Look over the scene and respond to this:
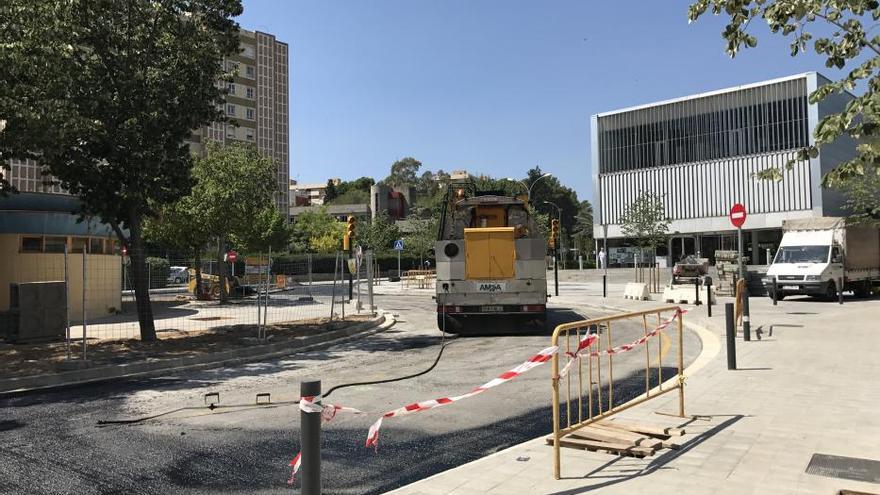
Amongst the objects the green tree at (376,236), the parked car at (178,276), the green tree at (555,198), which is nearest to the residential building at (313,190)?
the green tree at (555,198)

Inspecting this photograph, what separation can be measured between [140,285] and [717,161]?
193 ft

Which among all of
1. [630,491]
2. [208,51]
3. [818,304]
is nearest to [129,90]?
[208,51]

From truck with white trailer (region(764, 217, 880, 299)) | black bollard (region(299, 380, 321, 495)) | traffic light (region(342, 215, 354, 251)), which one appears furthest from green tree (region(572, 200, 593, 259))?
black bollard (region(299, 380, 321, 495))

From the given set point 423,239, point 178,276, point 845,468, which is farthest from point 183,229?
point 423,239

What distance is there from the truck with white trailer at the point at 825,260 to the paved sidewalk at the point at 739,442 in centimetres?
1435

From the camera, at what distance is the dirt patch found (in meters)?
11.5

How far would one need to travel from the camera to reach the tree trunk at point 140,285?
14.4 meters

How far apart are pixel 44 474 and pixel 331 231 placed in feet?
227

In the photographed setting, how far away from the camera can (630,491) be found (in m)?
4.43

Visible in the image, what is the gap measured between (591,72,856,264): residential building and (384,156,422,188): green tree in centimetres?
6424

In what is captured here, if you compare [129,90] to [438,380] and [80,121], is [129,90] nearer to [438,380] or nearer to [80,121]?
[80,121]

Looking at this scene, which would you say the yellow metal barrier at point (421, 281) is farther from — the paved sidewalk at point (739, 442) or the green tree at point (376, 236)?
the paved sidewalk at point (739, 442)

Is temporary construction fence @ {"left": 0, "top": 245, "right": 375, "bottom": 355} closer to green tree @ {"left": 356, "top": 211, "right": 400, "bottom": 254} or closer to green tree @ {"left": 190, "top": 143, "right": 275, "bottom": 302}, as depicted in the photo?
green tree @ {"left": 190, "top": 143, "right": 275, "bottom": 302}

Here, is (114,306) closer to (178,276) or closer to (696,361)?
(696,361)
